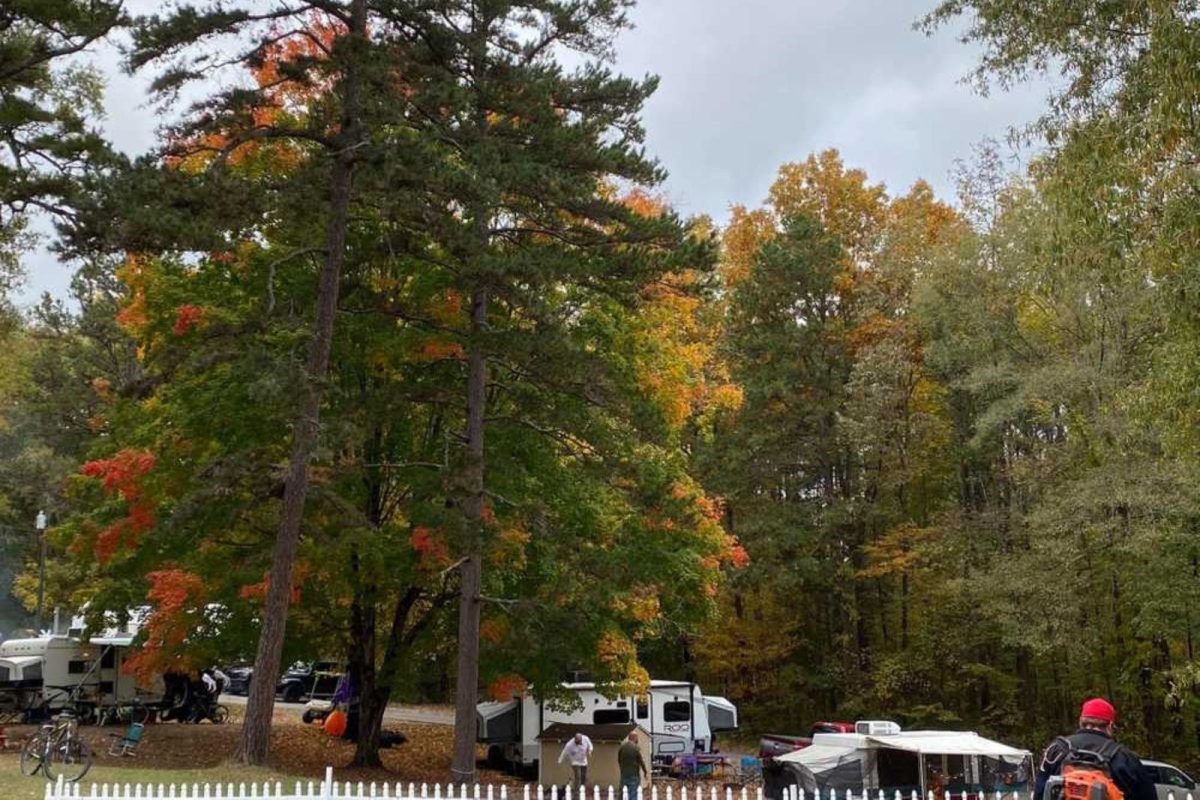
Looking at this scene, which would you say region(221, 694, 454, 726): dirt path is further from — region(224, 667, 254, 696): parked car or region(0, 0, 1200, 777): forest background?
region(0, 0, 1200, 777): forest background

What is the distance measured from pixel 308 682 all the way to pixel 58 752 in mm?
24067

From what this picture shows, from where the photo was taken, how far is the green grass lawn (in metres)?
13.3

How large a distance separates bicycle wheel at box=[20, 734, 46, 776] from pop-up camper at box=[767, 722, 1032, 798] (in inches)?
417

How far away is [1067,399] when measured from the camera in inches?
1015

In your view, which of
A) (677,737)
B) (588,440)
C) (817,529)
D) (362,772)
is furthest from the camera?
(817,529)

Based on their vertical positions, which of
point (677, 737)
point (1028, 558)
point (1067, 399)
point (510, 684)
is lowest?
point (677, 737)

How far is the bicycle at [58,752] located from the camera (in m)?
14.7

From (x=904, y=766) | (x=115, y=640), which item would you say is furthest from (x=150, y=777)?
(x=115, y=640)

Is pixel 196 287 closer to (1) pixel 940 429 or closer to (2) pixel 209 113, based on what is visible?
(2) pixel 209 113

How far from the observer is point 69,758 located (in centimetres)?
1509

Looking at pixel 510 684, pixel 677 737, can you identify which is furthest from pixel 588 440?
pixel 677 737

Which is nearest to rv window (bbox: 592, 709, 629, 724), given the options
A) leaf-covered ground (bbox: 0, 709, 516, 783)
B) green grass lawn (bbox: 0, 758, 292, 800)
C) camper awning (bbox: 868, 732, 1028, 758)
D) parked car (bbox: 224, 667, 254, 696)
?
leaf-covered ground (bbox: 0, 709, 516, 783)

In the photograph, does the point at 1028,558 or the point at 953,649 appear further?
the point at 953,649

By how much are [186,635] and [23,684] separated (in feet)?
34.6
